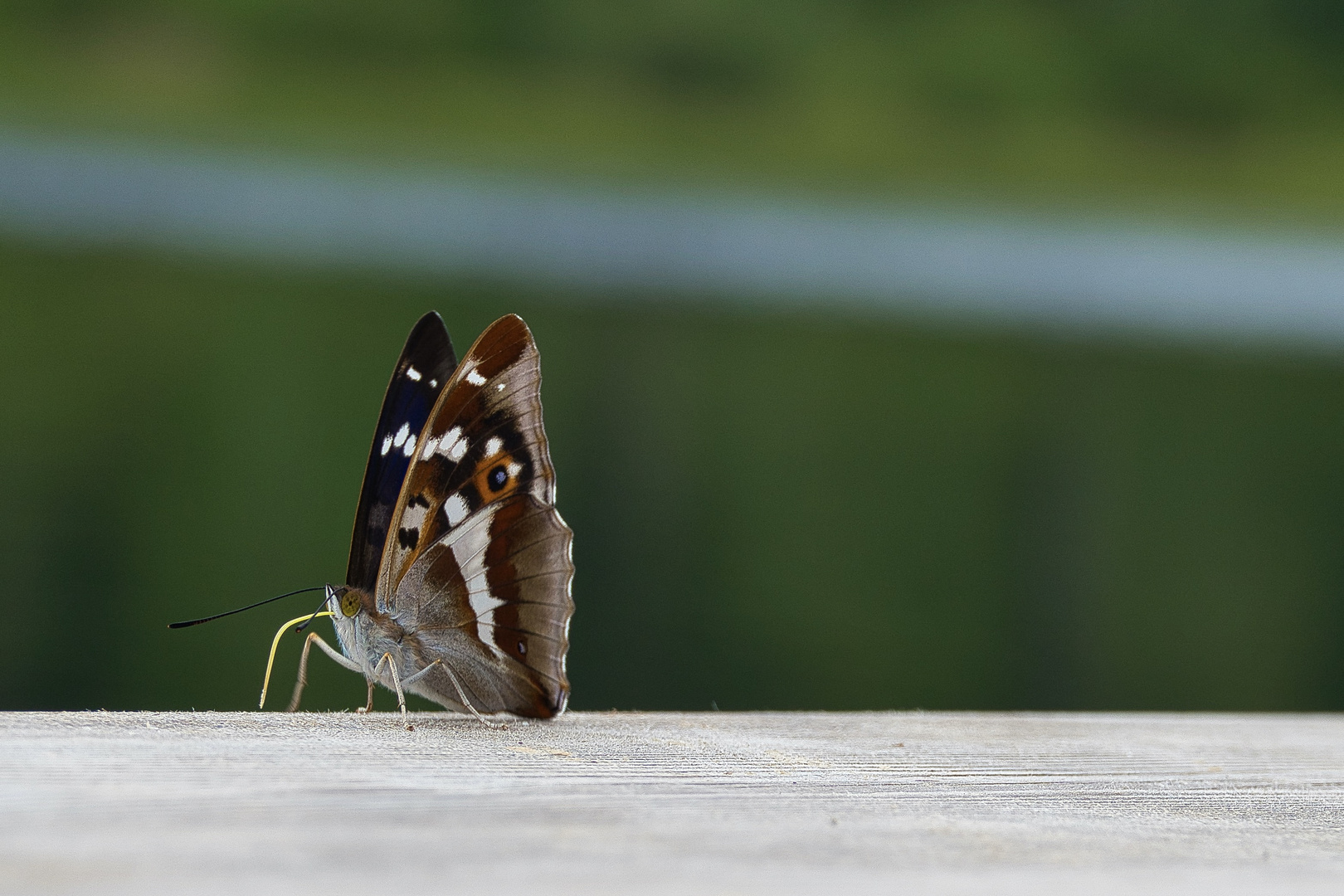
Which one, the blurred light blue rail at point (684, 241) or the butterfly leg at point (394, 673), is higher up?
the blurred light blue rail at point (684, 241)

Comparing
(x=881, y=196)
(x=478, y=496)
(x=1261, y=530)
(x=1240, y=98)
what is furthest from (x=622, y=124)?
(x=478, y=496)

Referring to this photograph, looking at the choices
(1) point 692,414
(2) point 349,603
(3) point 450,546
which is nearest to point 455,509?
(3) point 450,546

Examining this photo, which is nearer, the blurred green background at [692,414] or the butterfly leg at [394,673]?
the butterfly leg at [394,673]

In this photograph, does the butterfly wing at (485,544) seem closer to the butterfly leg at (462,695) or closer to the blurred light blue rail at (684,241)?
the butterfly leg at (462,695)

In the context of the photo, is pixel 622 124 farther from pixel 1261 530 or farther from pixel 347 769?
pixel 347 769

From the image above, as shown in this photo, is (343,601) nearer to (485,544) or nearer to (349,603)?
(349,603)

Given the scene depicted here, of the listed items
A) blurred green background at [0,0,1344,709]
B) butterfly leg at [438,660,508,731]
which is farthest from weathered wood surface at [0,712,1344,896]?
Result: blurred green background at [0,0,1344,709]

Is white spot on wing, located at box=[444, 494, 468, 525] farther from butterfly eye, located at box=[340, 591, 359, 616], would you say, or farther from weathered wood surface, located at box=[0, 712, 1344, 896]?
weathered wood surface, located at box=[0, 712, 1344, 896]

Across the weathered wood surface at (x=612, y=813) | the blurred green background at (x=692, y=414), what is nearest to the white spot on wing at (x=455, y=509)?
the weathered wood surface at (x=612, y=813)
